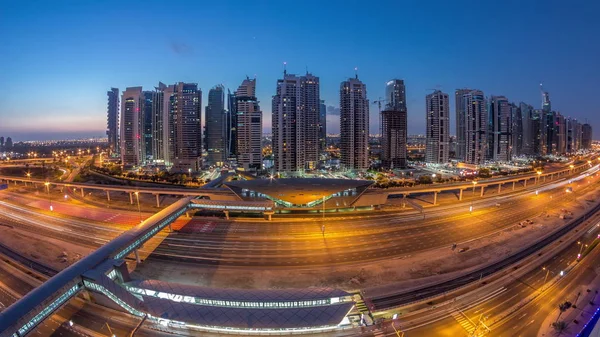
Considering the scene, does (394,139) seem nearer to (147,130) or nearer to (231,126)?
(231,126)

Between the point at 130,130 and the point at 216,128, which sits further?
the point at 216,128

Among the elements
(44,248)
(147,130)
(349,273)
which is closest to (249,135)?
(147,130)

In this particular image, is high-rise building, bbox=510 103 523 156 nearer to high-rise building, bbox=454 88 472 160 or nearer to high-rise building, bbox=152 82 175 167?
high-rise building, bbox=454 88 472 160

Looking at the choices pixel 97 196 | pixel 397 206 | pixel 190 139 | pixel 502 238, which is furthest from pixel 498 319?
pixel 190 139

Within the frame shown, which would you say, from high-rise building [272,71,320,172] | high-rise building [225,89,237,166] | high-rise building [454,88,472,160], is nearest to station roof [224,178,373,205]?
high-rise building [272,71,320,172]

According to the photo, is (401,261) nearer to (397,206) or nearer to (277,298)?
(277,298)

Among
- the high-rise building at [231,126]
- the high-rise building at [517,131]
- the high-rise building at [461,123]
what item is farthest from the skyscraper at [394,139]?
the high-rise building at [517,131]
